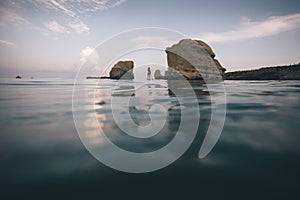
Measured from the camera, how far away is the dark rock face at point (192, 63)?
75.9 metres

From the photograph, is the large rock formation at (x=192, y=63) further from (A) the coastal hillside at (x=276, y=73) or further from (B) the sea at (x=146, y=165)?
(B) the sea at (x=146, y=165)

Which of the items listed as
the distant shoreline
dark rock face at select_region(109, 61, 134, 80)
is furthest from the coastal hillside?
dark rock face at select_region(109, 61, 134, 80)

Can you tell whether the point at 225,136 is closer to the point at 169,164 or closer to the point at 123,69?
the point at 169,164

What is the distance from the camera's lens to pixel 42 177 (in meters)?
2.46

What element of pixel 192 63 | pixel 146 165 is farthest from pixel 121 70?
pixel 146 165

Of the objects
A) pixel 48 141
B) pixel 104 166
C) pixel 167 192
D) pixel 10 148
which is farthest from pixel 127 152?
pixel 10 148

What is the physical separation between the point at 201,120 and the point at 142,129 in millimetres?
2306

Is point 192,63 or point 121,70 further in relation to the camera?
point 121,70

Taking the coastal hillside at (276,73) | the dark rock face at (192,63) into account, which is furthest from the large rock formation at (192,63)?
the coastal hillside at (276,73)

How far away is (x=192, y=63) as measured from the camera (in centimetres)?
8044

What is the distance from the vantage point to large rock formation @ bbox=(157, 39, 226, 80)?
249 ft

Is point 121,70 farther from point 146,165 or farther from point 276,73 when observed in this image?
point 146,165

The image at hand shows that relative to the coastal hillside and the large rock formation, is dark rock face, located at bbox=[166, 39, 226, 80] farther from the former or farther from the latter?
the coastal hillside

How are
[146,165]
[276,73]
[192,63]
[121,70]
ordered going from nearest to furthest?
[146,165] → [276,73] → [192,63] → [121,70]
